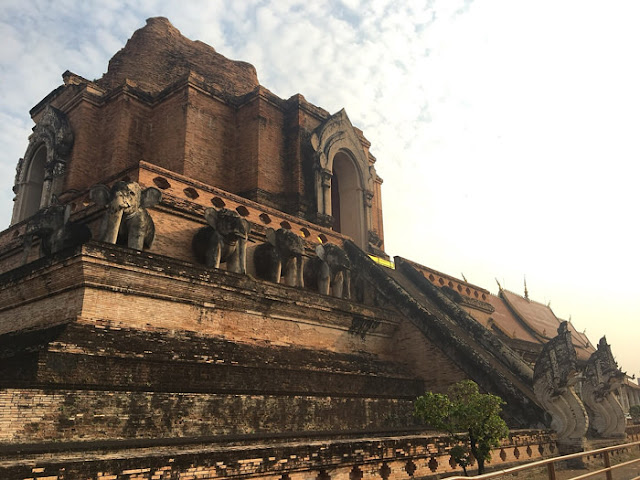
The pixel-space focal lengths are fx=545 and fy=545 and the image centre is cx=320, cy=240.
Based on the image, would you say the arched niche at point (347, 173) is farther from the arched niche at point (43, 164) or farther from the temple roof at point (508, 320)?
the temple roof at point (508, 320)

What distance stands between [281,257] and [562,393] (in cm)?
635

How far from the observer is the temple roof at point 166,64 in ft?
61.0

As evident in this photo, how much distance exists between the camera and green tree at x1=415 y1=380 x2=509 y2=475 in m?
6.96

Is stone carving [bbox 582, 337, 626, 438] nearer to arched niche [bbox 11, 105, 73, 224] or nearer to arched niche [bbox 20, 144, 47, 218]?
arched niche [bbox 11, 105, 73, 224]

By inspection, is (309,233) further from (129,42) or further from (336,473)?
(129,42)

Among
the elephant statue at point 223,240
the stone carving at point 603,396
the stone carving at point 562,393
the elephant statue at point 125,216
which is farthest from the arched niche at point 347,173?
the stone carving at point 562,393

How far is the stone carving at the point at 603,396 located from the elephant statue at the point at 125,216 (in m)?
12.4

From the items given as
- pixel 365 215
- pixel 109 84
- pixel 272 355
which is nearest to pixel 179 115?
pixel 109 84

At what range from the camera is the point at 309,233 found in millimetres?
14719

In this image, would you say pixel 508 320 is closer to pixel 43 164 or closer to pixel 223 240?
pixel 223 240

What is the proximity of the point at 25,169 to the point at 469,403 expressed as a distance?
664 inches

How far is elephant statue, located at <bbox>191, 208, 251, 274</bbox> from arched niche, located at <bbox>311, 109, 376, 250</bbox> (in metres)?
7.29

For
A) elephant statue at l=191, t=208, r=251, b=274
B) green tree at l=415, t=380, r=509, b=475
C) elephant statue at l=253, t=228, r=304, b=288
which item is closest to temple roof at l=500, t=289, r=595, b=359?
elephant statue at l=253, t=228, r=304, b=288

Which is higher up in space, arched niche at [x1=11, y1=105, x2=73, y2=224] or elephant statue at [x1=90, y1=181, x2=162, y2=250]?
arched niche at [x1=11, y1=105, x2=73, y2=224]
